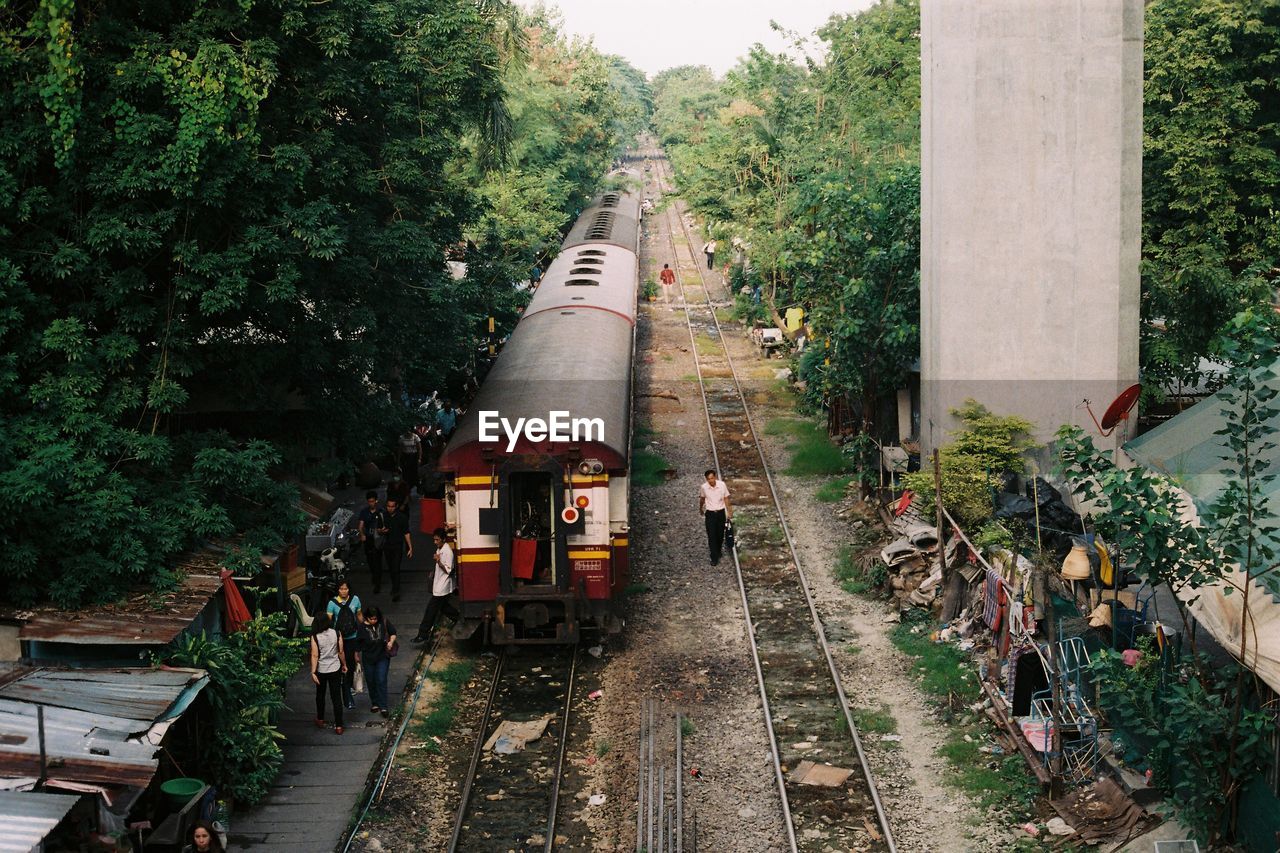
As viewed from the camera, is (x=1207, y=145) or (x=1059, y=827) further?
(x=1207, y=145)

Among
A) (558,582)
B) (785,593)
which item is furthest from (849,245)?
(558,582)

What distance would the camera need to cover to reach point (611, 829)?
11680 mm

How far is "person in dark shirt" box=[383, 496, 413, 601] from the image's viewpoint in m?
17.5

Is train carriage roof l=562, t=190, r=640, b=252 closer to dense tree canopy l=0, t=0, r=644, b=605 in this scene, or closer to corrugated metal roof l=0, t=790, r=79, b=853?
dense tree canopy l=0, t=0, r=644, b=605

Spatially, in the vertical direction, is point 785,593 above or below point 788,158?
below

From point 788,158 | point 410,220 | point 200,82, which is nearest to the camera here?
point 200,82

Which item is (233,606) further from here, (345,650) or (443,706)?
(443,706)

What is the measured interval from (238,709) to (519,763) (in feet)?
9.00

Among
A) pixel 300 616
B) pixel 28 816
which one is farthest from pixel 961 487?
pixel 28 816

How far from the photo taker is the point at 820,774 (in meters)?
12.6

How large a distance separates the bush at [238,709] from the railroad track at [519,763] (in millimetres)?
1834

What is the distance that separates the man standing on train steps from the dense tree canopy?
4.11 m

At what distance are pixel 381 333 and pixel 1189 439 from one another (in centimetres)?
977

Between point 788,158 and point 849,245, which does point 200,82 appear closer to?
point 849,245
